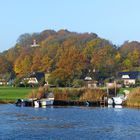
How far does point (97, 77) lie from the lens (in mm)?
174250

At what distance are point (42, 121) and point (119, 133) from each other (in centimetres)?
1647

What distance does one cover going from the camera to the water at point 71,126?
54062 mm

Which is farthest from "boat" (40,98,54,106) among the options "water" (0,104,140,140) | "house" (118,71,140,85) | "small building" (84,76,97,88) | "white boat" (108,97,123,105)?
"house" (118,71,140,85)

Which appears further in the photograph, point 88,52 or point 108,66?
point 88,52

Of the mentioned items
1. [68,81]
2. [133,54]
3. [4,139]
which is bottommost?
[4,139]

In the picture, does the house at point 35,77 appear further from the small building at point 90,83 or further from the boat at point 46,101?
the boat at point 46,101

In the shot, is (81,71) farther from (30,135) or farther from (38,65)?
(30,135)

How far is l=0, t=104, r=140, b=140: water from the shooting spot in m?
54.1

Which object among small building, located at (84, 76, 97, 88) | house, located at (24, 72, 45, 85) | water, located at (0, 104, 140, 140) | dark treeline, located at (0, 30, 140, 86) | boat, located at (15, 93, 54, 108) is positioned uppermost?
dark treeline, located at (0, 30, 140, 86)

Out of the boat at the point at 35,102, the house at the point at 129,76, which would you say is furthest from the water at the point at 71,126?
the house at the point at 129,76

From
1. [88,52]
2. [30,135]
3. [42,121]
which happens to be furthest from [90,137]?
[88,52]

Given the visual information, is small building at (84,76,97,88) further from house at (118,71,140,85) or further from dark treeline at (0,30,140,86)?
house at (118,71,140,85)

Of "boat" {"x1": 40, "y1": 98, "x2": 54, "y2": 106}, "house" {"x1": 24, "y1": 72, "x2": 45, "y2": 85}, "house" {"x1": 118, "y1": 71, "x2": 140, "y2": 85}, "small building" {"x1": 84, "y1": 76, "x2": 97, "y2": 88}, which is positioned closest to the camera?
"boat" {"x1": 40, "y1": 98, "x2": 54, "y2": 106}

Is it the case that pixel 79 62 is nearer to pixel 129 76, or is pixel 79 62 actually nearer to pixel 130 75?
pixel 129 76
